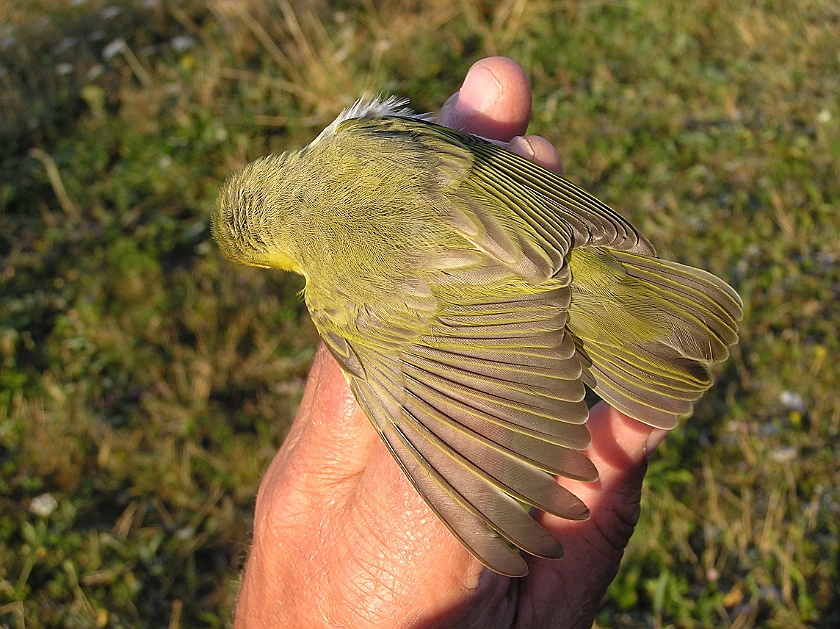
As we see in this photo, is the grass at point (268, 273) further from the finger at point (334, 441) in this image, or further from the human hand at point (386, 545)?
the finger at point (334, 441)

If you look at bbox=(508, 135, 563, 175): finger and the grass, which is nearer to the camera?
bbox=(508, 135, 563, 175): finger

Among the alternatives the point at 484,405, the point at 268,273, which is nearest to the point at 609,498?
the point at 484,405

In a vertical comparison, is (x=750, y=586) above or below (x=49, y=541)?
below

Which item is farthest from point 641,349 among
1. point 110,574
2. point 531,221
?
point 110,574

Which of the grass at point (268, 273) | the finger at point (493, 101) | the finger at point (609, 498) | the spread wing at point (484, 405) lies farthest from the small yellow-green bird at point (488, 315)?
the grass at point (268, 273)

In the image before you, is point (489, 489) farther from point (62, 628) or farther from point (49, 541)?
point (49, 541)

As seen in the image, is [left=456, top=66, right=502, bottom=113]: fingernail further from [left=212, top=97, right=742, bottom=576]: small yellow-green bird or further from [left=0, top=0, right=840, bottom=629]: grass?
[left=0, top=0, right=840, bottom=629]: grass

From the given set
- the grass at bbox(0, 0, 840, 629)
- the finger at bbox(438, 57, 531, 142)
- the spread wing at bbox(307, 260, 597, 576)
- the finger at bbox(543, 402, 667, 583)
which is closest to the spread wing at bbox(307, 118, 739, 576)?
the spread wing at bbox(307, 260, 597, 576)
